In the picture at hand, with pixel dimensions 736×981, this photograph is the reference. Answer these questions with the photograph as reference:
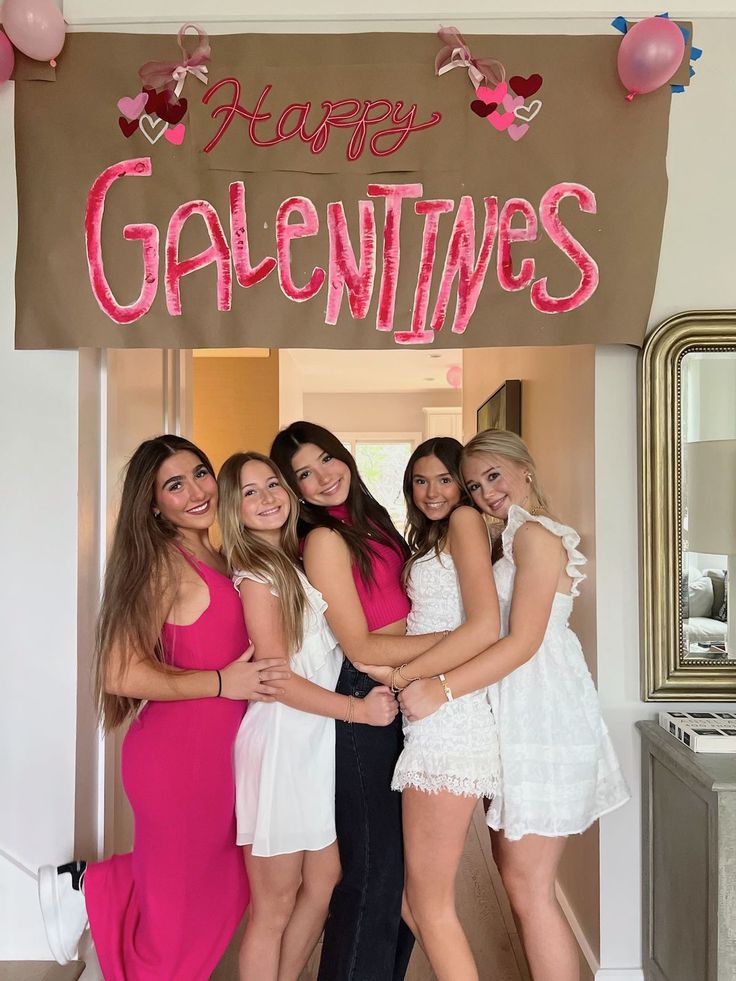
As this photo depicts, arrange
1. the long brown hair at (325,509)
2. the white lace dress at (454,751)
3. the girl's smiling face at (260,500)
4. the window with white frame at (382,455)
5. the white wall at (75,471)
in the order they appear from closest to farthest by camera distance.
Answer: the white lace dress at (454,751)
the girl's smiling face at (260,500)
the long brown hair at (325,509)
the white wall at (75,471)
the window with white frame at (382,455)

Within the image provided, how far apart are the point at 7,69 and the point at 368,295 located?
1146 mm

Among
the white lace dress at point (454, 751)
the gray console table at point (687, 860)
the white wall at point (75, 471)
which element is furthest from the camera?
the white wall at point (75, 471)

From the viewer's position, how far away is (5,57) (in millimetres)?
2086

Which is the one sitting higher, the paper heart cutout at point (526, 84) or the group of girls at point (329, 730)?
the paper heart cutout at point (526, 84)

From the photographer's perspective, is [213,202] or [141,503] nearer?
[141,503]

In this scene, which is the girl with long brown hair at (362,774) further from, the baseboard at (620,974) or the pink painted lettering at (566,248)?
the pink painted lettering at (566,248)

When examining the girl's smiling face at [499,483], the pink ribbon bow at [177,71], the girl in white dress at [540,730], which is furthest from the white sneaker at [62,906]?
the pink ribbon bow at [177,71]

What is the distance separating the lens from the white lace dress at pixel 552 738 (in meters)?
1.84

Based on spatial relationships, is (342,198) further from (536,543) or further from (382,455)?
(382,455)

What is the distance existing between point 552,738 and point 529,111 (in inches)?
64.7

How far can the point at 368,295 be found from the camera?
7.02ft

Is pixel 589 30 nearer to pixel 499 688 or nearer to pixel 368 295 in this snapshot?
pixel 368 295

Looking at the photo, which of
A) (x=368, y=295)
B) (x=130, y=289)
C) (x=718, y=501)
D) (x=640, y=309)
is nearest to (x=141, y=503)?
(x=130, y=289)

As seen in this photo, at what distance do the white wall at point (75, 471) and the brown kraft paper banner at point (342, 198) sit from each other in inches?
4.3
